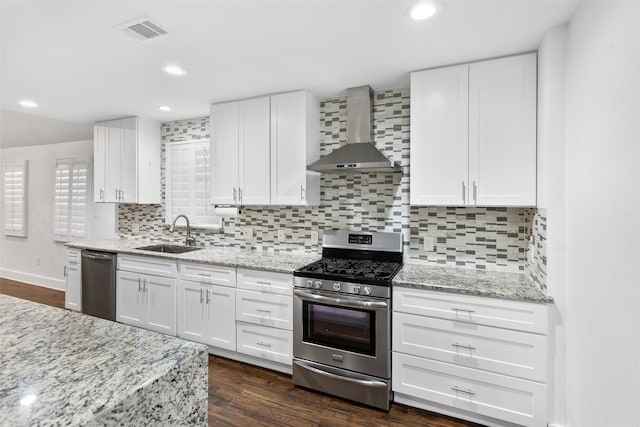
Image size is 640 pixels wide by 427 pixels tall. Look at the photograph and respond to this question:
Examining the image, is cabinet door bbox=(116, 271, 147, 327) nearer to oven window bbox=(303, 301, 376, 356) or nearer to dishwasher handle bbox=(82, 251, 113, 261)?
dishwasher handle bbox=(82, 251, 113, 261)

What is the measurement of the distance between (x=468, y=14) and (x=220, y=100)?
2.30 m

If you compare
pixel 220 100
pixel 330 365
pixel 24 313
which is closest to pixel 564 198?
pixel 330 365

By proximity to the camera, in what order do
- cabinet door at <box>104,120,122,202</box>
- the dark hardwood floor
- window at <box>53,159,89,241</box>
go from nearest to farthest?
the dark hardwood floor < cabinet door at <box>104,120,122,202</box> < window at <box>53,159,89,241</box>

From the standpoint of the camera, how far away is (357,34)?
75.7 inches

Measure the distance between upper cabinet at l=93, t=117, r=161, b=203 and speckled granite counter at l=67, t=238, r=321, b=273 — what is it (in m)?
0.62

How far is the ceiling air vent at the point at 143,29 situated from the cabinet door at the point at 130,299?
2.26m

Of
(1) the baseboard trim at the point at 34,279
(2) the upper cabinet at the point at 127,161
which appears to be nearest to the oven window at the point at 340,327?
(2) the upper cabinet at the point at 127,161

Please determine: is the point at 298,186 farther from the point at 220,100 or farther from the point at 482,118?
the point at 482,118

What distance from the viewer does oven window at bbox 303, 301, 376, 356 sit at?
7.19 feet

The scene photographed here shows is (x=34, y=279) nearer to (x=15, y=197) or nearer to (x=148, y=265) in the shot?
(x=15, y=197)

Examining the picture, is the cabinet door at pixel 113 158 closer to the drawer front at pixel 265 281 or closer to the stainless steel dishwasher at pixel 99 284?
the stainless steel dishwasher at pixel 99 284

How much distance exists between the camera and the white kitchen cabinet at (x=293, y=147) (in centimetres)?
281

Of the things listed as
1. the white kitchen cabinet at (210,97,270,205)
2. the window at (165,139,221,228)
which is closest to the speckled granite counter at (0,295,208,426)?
the white kitchen cabinet at (210,97,270,205)

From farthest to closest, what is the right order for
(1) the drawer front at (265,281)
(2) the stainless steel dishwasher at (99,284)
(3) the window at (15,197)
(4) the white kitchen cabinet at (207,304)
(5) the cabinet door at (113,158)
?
(3) the window at (15,197)
(5) the cabinet door at (113,158)
(2) the stainless steel dishwasher at (99,284)
(4) the white kitchen cabinet at (207,304)
(1) the drawer front at (265,281)
